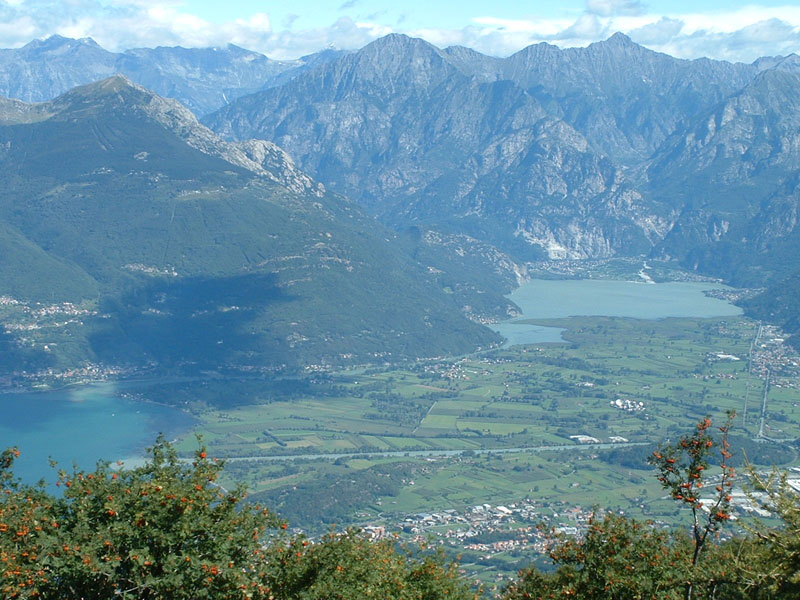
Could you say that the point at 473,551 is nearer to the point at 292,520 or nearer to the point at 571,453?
the point at 292,520

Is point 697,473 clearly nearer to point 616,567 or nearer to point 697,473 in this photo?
point 697,473

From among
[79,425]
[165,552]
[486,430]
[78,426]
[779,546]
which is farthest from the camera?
[486,430]

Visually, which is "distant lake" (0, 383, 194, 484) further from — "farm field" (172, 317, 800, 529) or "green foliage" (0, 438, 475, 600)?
"green foliage" (0, 438, 475, 600)

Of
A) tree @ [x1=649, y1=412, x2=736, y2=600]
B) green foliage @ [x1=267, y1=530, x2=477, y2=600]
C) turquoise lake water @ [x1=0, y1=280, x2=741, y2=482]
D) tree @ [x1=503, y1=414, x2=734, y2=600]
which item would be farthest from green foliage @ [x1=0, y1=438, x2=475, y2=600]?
turquoise lake water @ [x1=0, y1=280, x2=741, y2=482]

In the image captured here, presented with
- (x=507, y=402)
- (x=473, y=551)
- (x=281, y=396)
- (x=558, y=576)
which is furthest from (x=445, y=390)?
(x=558, y=576)

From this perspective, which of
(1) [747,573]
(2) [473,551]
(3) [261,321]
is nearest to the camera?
(1) [747,573]

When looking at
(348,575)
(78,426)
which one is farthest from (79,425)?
(348,575)

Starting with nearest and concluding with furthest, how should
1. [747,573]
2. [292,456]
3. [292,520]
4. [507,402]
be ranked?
[747,573] → [292,520] → [292,456] → [507,402]
